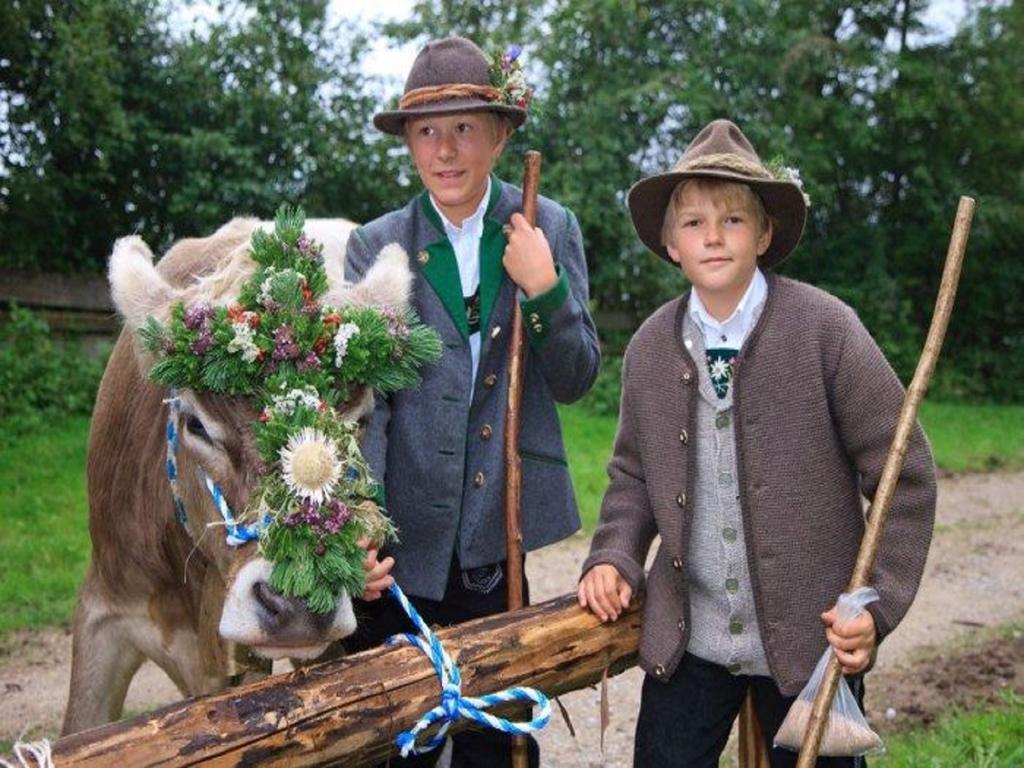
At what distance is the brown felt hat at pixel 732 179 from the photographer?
271 cm

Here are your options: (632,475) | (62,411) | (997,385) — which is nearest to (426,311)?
(632,475)

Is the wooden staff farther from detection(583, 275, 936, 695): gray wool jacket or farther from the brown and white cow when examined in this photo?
the brown and white cow

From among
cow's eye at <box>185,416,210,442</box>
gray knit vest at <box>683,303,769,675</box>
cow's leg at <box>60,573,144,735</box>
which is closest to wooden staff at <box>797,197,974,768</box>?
gray knit vest at <box>683,303,769,675</box>

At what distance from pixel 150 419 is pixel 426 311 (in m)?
1.18

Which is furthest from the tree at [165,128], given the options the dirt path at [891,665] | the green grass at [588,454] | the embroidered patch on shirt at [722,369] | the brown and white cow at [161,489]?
the embroidered patch on shirt at [722,369]

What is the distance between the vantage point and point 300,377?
2619mm

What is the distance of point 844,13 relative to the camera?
19.0 m

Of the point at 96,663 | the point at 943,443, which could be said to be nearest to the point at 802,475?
the point at 96,663

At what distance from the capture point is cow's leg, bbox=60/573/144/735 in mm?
3836

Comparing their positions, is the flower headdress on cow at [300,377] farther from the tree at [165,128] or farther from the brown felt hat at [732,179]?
the tree at [165,128]

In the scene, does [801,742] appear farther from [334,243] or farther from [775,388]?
[334,243]

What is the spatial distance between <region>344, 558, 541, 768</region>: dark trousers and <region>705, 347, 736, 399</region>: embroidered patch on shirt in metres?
0.97

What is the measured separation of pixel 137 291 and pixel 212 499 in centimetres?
67

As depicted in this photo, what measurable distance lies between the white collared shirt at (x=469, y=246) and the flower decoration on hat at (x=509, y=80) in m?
0.30
